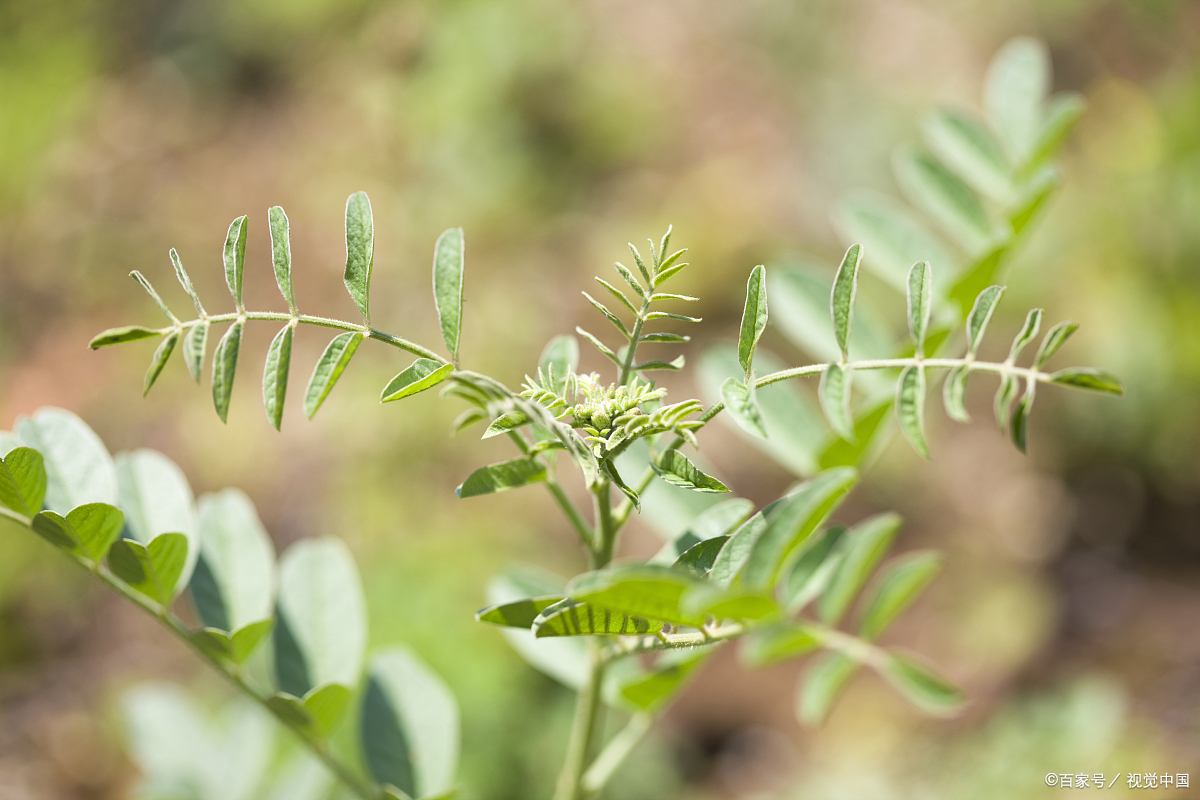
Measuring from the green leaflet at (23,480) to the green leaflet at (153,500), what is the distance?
0.12 metres

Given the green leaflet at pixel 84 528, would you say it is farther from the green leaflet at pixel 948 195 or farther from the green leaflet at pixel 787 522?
the green leaflet at pixel 948 195

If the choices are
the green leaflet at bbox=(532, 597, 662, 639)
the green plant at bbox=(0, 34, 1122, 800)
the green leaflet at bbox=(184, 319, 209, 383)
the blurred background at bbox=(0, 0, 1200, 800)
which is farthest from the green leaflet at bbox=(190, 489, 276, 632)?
the blurred background at bbox=(0, 0, 1200, 800)

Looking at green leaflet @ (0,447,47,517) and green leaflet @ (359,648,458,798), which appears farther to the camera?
green leaflet @ (359,648,458,798)

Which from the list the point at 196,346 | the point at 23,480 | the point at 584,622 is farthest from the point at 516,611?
the point at 23,480

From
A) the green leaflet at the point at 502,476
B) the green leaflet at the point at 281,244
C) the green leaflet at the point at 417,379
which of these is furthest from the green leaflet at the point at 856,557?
the green leaflet at the point at 281,244

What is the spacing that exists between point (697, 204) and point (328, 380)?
4.50 m

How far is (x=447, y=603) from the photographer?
314cm

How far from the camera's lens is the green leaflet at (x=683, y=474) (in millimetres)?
607

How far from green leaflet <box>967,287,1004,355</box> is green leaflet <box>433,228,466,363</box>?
43 centimetres

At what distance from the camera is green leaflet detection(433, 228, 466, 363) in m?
→ 0.70

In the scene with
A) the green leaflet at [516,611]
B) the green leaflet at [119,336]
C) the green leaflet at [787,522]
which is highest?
the green leaflet at [119,336]

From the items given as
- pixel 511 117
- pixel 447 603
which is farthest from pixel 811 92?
pixel 447 603

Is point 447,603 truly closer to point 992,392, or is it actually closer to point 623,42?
point 992,392

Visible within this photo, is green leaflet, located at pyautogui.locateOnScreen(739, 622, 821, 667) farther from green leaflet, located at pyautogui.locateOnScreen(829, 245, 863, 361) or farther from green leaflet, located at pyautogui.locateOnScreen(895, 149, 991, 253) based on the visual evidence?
green leaflet, located at pyautogui.locateOnScreen(895, 149, 991, 253)
